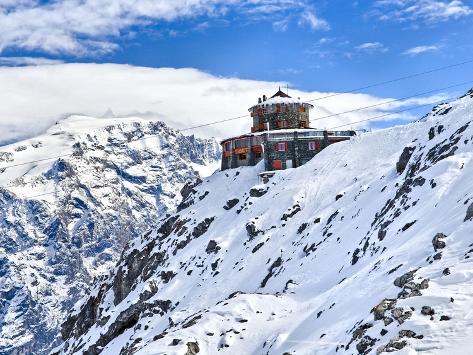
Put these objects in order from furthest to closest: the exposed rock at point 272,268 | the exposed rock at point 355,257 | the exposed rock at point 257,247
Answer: the exposed rock at point 257,247 → the exposed rock at point 272,268 → the exposed rock at point 355,257

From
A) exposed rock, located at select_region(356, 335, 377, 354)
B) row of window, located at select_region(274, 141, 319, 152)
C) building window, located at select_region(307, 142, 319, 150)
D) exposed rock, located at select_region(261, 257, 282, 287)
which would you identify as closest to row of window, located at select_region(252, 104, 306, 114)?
building window, located at select_region(307, 142, 319, 150)

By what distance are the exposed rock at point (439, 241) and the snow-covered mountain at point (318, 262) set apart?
0.20ft

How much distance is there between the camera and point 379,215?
4953cm

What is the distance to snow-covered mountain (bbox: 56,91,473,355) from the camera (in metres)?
26.3

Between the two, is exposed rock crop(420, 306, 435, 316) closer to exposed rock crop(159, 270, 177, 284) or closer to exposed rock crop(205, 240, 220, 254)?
exposed rock crop(205, 240, 220, 254)

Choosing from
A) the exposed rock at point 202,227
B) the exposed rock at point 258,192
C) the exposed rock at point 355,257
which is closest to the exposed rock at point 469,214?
the exposed rock at point 355,257

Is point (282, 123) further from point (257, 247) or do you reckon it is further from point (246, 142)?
point (257, 247)

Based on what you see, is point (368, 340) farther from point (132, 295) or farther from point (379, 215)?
point (132, 295)

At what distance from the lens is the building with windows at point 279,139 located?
95.5 meters

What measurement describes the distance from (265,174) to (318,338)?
5935 centimetres

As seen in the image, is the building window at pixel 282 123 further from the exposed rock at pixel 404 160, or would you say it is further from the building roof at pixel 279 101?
the exposed rock at pixel 404 160

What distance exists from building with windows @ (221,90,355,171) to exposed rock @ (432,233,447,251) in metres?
62.6

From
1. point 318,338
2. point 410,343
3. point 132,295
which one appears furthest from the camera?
point 132,295

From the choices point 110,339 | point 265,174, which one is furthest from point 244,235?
point 110,339
